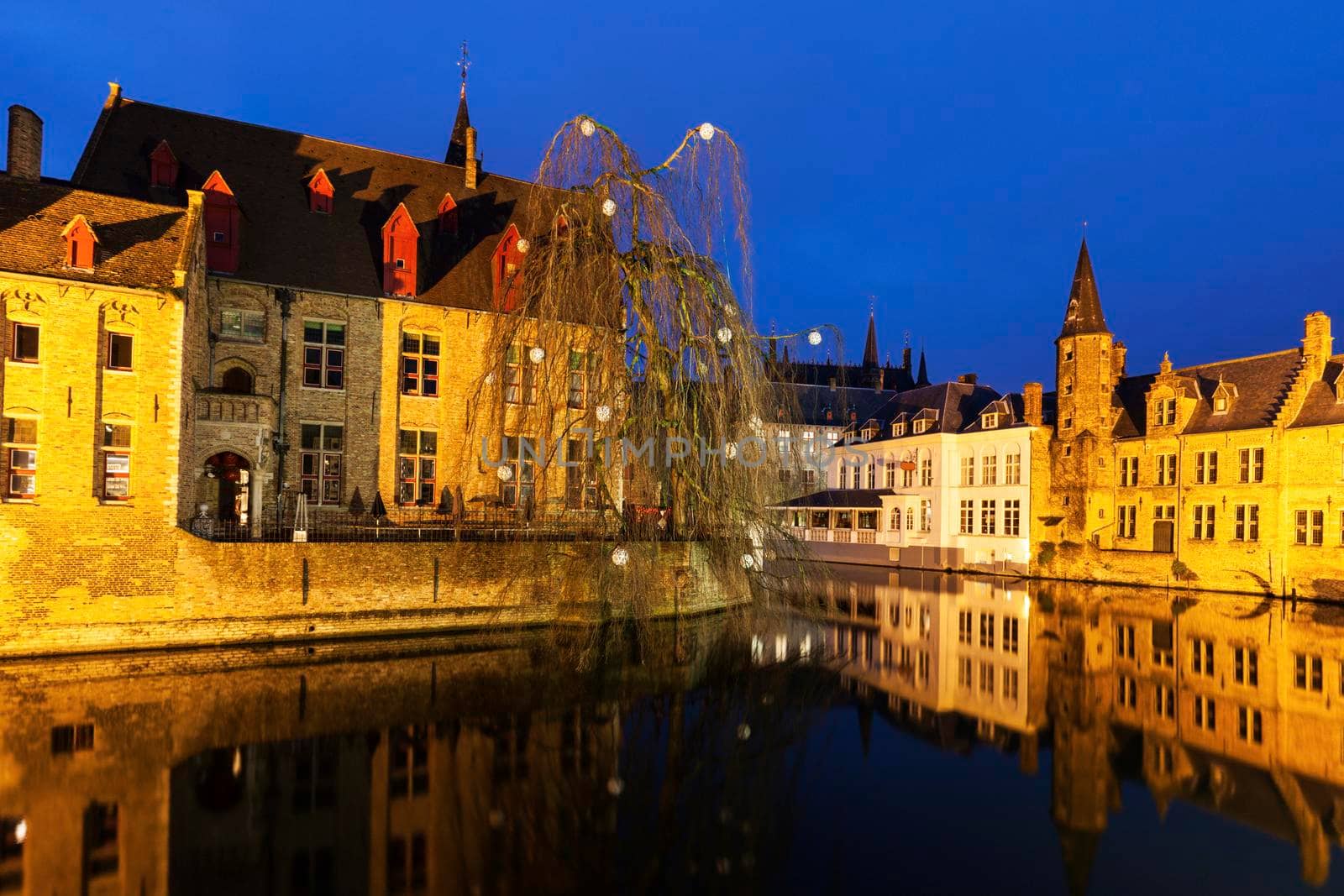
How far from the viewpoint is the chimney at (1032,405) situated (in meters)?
35.5

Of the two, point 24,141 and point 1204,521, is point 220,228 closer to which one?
point 24,141

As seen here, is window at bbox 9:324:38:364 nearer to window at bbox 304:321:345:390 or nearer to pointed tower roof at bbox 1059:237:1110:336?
window at bbox 304:321:345:390

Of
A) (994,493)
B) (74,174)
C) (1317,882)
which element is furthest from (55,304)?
(994,493)

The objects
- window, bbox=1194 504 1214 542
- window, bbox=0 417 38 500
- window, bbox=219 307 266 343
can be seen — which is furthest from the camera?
window, bbox=1194 504 1214 542

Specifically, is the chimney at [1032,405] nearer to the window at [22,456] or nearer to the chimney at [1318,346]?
the chimney at [1318,346]

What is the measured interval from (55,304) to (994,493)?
3392 centimetres

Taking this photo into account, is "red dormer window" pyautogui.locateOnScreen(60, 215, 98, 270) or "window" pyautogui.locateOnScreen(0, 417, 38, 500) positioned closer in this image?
"window" pyautogui.locateOnScreen(0, 417, 38, 500)

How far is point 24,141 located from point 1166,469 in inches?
1492

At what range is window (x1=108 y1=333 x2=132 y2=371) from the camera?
15508mm

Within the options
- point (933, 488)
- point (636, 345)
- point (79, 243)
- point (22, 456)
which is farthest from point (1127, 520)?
point (22, 456)

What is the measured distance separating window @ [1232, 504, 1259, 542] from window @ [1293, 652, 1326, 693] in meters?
13.1

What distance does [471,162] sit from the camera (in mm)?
25750

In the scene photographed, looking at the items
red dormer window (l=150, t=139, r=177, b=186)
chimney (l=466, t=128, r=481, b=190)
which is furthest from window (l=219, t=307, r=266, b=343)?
chimney (l=466, t=128, r=481, b=190)

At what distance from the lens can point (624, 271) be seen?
13.6 meters
